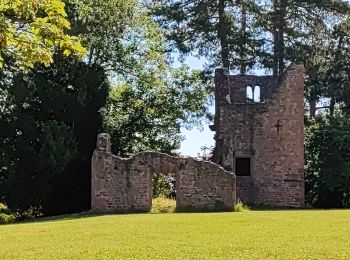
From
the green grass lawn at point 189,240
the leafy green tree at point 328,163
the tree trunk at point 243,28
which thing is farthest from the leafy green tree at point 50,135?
the leafy green tree at point 328,163

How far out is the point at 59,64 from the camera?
28094mm

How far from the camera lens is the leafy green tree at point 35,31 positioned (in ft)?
25.6

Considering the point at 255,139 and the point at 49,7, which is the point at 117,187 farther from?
the point at 49,7

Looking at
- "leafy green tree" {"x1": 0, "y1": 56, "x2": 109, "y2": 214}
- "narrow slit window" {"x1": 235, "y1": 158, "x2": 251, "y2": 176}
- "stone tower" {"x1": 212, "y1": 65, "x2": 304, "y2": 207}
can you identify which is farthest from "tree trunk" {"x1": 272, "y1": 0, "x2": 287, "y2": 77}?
"leafy green tree" {"x1": 0, "y1": 56, "x2": 109, "y2": 214}

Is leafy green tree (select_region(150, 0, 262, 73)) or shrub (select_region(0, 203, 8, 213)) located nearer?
shrub (select_region(0, 203, 8, 213))

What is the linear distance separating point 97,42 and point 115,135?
182 inches

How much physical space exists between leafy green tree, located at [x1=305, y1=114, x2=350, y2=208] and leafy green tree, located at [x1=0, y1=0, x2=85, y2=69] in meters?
21.8

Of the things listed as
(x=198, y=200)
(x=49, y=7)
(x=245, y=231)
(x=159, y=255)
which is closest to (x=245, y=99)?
(x=198, y=200)

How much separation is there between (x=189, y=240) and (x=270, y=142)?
1615 centimetres

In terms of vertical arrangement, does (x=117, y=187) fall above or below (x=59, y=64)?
below

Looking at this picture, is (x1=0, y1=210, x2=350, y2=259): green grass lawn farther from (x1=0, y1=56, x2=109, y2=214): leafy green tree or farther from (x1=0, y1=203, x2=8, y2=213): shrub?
(x1=0, y1=203, x2=8, y2=213): shrub

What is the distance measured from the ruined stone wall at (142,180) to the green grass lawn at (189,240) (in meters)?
6.26

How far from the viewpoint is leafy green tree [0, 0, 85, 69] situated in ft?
25.6

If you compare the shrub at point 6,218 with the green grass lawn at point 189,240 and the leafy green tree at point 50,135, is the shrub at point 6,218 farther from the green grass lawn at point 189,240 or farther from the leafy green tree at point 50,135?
the green grass lawn at point 189,240
